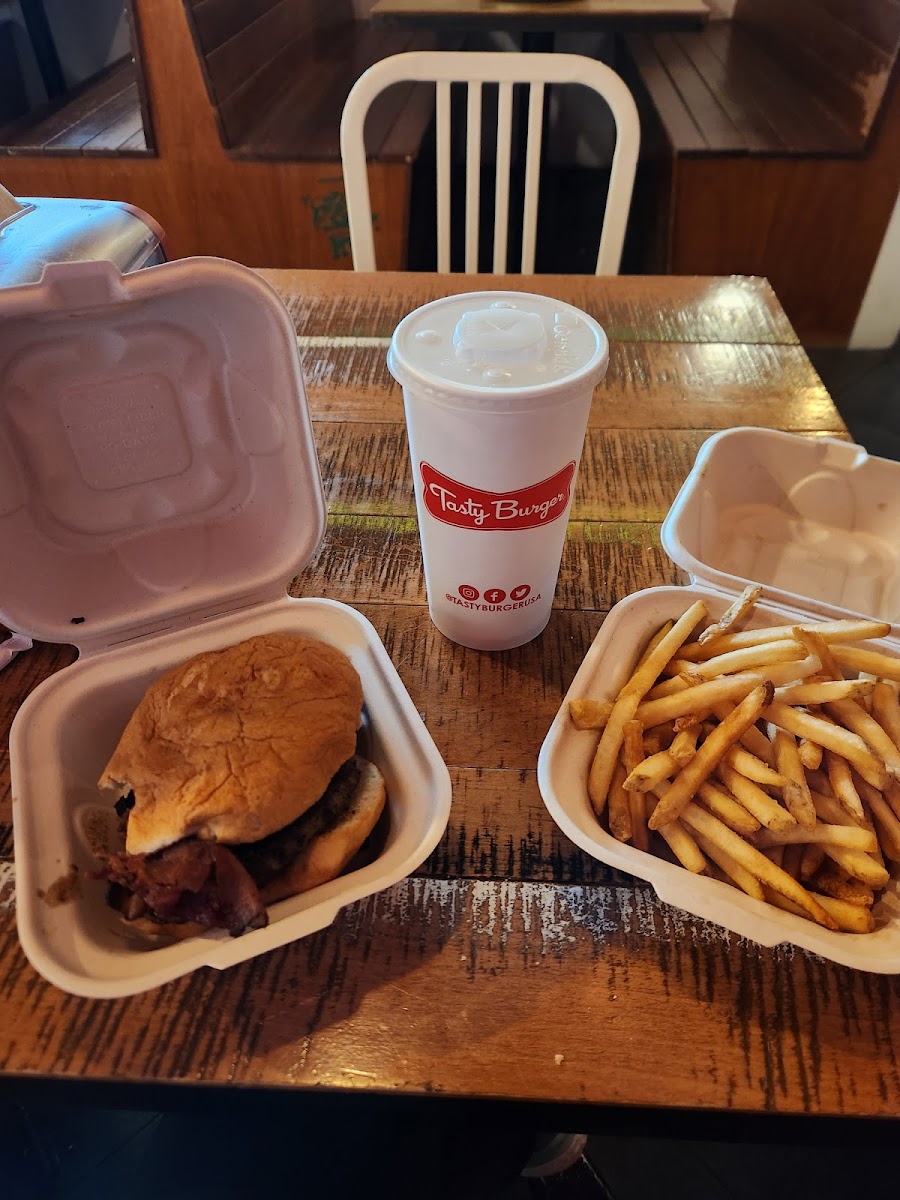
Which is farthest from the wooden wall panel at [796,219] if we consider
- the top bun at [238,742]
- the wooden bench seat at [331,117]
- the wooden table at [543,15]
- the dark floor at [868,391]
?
the top bun at [238,742]

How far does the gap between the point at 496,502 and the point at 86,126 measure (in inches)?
144

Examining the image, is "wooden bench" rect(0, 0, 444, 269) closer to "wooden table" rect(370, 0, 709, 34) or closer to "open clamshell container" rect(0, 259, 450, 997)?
"wooden table" rect(370, 0, 709, 34)

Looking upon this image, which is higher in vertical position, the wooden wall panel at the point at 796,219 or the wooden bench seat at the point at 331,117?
the wooden bench seat at the point at 331,117

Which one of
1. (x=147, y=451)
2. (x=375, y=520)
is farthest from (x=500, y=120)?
(x=147, y=451)

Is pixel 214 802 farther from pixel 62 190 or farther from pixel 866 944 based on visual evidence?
pixel 62 190

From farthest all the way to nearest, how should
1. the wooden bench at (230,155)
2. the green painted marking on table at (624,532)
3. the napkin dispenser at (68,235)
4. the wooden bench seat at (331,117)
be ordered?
the wooden bench seat at (331,117)
the wooden bench at (230,155)
the green painted marking on table at (624,532)
the napkin dispenser at (68,235)

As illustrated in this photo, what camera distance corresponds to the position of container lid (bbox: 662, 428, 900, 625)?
4.49 feet

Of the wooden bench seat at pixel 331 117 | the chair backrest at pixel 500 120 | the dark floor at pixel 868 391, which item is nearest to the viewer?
the chair backrest at pixel 500 120

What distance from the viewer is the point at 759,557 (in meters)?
1.44

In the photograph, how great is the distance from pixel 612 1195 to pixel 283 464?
56.7 inches

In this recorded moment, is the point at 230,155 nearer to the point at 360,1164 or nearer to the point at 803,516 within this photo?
the point at 803,516

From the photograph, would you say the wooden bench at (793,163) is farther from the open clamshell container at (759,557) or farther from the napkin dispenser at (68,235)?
the napkin dispenser at (68,235)

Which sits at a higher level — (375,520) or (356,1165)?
(375,520)

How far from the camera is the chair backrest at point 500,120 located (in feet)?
6.67
